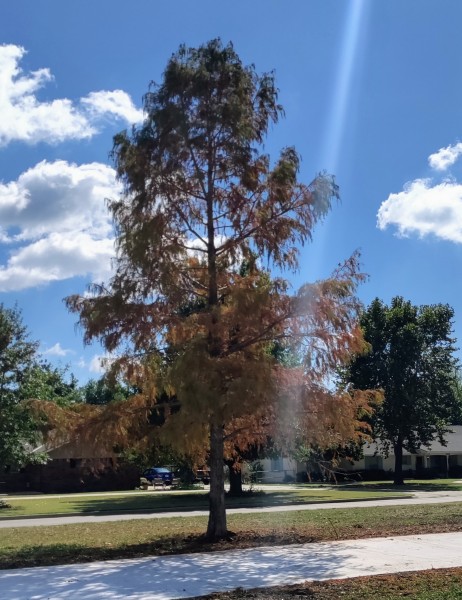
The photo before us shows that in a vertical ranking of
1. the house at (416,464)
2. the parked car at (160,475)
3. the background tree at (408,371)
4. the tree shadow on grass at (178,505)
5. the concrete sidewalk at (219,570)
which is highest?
the background tree at (408,371)

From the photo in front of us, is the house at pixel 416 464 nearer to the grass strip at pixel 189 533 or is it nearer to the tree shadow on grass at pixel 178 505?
the tree shadow on grass at pixel 178 505

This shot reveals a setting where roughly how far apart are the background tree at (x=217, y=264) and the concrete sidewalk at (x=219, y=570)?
7.64ft

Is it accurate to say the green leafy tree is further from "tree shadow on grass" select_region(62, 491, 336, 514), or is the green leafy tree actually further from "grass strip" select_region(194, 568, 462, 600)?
"grass strip" select_region(194, 568, 462, 600)

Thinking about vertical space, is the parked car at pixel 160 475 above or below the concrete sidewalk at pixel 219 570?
above

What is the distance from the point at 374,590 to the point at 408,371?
38497 millimetres

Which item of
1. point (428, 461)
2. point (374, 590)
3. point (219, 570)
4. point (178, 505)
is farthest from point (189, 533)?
point (428, 461)

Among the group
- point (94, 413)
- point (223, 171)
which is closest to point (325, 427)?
point (94, 413)

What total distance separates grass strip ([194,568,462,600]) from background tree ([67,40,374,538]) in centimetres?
427

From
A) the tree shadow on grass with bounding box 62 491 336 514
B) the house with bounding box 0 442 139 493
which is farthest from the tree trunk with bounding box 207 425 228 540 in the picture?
the house with bounding box 0 442 139 493

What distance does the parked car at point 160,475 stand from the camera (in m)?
49.2

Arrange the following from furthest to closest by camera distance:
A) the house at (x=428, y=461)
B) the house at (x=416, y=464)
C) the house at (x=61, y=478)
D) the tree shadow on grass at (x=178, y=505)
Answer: the house at (x=428, y=461) < the house at (x=416, y=464) < the house at (x=61, y=478) < the tree shadow on grass at (x=178, y=505)

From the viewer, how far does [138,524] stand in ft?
61.7

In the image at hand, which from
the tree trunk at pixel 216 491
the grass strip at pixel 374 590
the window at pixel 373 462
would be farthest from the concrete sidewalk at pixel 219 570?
the window at pixel 373 462

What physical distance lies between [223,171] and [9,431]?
1837cm
